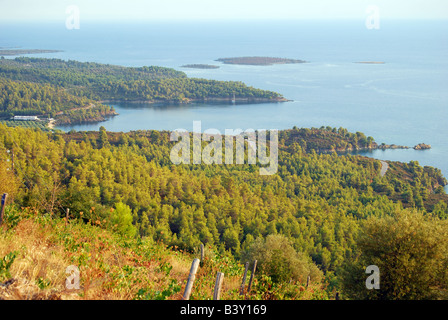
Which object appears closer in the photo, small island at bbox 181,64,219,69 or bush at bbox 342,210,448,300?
bush at bbox 342,210,448,300

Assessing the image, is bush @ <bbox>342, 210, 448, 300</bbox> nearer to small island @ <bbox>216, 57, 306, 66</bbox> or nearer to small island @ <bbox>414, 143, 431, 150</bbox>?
small island @ <bbox>414, 143, 431, 150</bbox>

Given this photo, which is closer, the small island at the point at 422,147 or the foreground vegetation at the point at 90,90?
the small island at the point at 422,147

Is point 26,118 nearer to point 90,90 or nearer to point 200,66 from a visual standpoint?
point 90,90

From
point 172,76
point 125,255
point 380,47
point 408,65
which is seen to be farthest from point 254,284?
point 380,47

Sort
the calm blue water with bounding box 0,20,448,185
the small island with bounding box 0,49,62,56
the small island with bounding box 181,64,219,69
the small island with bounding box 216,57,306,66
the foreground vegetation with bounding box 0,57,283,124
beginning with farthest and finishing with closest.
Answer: the small island with bounding box 216,57,306,66 → the small island with bounding box 0,49,62,56 → the small island with bounding box 181,64,219,69 → the foreground vegetation with bounding box 0,57,283,124 → the calm blue water with bounding box 0,20,448,185

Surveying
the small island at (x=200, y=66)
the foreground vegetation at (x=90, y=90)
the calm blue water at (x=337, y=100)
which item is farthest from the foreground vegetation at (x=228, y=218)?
the small island at (x=200, y=66)

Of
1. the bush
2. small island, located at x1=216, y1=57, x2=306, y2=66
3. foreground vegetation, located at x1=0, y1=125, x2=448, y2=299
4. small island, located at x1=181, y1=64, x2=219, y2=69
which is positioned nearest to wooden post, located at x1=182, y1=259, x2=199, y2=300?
foreground vegetation, located at x1=0, y1=125, x2=448, y2=299

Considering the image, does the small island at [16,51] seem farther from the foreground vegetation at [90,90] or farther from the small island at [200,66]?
the small island at [200,66]
